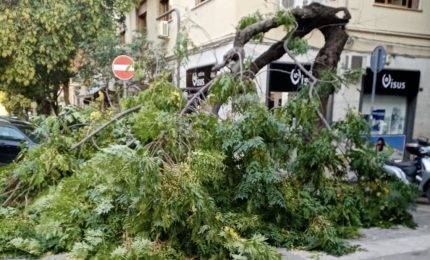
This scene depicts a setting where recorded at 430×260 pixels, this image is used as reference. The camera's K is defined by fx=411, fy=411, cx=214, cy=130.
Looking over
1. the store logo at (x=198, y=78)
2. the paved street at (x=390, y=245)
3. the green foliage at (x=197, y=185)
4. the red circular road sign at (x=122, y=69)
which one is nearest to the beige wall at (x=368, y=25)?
the store logo at (x=198, y=78)

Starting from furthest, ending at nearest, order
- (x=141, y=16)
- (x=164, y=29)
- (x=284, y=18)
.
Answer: (x=141, y=16) < (x=164, y=29) < (x=284, y=18)

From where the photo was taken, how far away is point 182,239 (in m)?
4.39

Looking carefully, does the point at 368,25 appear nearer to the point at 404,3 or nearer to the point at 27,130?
the point at 404,3

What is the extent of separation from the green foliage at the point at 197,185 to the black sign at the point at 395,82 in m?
6.46

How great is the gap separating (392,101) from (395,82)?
677 mm

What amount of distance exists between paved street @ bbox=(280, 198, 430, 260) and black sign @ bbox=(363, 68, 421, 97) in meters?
6.44

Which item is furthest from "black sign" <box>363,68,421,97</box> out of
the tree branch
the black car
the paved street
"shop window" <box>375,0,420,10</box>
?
the black car

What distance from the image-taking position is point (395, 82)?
1220 centimetres

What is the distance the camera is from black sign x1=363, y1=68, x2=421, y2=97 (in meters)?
12.1

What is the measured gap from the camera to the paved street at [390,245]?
474cm

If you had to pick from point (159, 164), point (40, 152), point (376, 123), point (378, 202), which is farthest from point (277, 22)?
point (376, 123)

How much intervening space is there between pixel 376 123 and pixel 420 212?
514 centimetres

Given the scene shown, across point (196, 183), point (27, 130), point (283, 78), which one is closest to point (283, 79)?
point (283, 78)

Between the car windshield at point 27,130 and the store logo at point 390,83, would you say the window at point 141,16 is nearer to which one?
the car windshield at point 27,130
